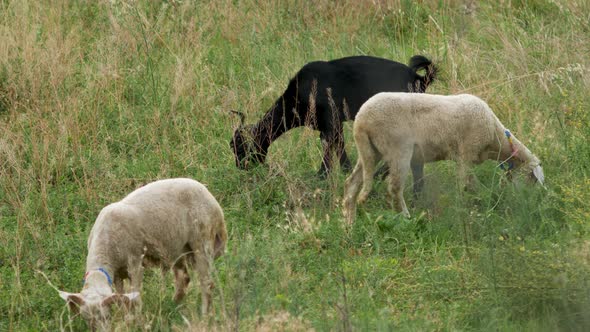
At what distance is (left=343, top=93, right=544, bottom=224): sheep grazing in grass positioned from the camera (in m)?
7.54

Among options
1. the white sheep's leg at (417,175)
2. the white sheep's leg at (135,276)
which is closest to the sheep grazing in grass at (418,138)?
the white sheep's leg at (417,175)

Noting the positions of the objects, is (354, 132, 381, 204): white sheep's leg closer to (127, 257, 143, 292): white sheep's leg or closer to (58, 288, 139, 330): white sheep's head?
(127, 257, 143, 292): white sheep's leg

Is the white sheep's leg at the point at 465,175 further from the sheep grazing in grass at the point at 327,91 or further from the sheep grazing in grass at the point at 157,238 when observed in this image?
the sheep grazing in grass at the point at 157,238

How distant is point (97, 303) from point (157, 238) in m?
0.74

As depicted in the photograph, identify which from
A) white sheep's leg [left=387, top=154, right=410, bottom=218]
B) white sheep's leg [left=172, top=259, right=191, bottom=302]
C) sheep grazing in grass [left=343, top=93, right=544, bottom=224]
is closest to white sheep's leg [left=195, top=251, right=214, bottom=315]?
white sheep's leg [left=172, top=259, right=191, bottom=302]

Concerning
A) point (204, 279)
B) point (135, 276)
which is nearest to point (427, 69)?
point (204, 279)

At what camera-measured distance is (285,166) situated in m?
8.20

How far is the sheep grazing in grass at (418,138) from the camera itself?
754cm

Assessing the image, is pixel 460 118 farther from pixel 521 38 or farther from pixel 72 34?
pixel 72 34

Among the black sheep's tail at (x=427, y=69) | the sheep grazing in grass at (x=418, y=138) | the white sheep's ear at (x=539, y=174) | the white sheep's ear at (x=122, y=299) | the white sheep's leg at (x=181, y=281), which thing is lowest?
the white sheep's leg at (x=181, y=281)

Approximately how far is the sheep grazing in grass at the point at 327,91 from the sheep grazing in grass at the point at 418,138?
3.23ft

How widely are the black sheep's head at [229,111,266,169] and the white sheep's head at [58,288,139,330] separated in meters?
3.24

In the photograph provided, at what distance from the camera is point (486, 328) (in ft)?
18.2

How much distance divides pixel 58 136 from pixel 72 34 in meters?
2.26
